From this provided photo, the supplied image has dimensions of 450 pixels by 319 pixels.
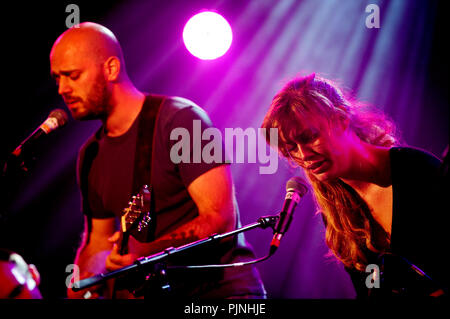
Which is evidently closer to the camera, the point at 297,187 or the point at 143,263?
the point at 143,263

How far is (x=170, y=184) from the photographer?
2.66 metres

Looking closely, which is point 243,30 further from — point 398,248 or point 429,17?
point 398,248

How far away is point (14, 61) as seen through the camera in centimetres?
→ 405

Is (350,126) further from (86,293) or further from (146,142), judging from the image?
(86,293)

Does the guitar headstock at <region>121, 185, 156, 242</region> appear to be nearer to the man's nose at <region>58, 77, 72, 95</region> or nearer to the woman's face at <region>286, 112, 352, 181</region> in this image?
the woman's face at <region>286, 112, 352, 181</region>

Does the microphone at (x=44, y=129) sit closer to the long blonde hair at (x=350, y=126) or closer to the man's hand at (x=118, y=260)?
the man's hand at (x=118, y=260)

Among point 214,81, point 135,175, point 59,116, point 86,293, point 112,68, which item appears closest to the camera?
point 59,116

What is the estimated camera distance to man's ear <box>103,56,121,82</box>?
293cm

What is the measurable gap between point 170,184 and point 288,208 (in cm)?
114

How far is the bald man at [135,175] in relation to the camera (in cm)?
243

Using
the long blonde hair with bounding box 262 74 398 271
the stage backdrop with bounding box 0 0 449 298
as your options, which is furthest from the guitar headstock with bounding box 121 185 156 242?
the stage backdrop with bounding box 0 0 449 298

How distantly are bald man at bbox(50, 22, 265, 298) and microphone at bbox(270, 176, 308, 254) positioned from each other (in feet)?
2.46

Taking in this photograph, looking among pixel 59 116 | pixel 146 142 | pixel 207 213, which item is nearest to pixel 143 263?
pixel 207 213

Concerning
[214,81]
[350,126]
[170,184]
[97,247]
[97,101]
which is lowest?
[97,247]
